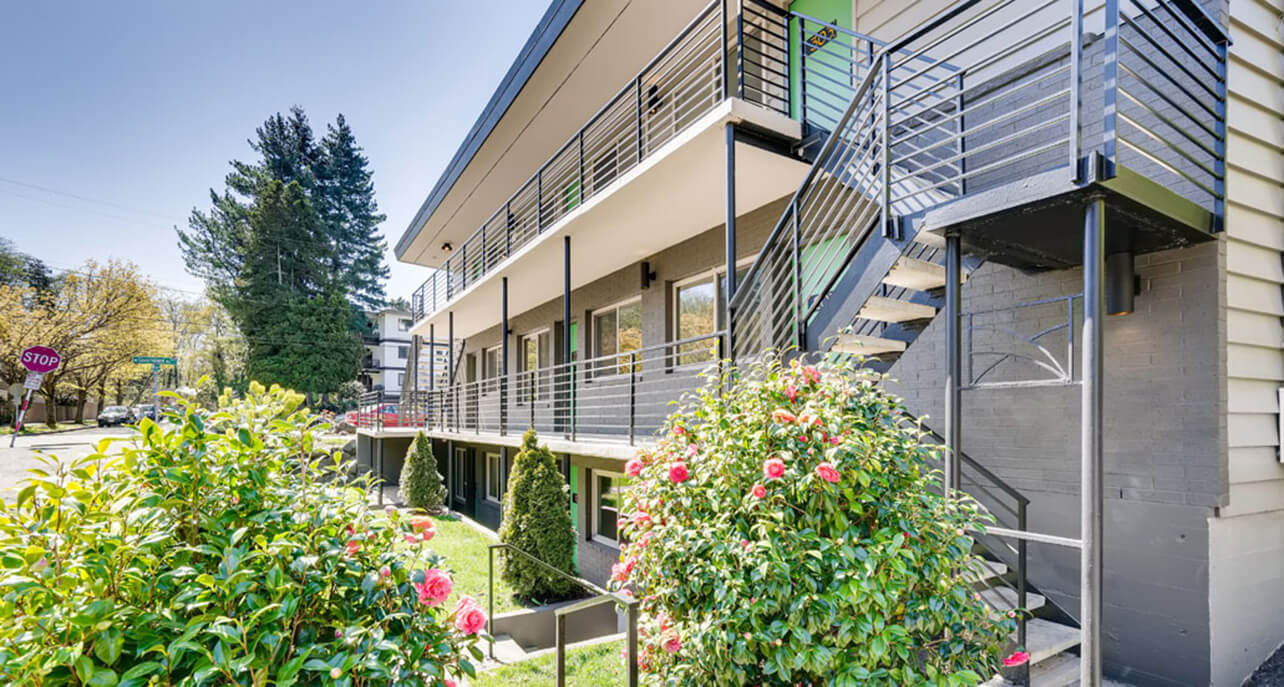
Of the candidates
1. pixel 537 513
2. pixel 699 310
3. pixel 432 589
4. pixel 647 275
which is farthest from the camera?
pixel 647 275

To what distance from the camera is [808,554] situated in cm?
284

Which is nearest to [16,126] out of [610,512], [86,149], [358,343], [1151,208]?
[86,149]

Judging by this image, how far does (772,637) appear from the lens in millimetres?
2754

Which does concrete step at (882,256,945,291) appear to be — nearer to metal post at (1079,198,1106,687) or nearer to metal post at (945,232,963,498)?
metal post at (945,232,963,498)

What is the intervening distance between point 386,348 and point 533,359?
36.3 metres

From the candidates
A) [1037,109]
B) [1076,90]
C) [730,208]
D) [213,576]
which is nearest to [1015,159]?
[1076,90]

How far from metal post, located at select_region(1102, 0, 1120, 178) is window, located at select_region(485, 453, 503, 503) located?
46.1ft

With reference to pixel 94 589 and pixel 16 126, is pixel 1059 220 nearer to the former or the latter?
pixel 94 589

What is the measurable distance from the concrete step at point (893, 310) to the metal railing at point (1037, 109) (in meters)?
0.36

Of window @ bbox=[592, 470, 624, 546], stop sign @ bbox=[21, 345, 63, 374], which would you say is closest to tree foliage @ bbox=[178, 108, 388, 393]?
stop sign @ bbox=[21, 345, 63, 374]

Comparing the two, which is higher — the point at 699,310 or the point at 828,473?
the point at 699,310

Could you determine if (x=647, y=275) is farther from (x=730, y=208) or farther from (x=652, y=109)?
(x=730, y=208)

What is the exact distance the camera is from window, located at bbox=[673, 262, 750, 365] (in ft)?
27.5

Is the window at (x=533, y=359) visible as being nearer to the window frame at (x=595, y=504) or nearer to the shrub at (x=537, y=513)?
the window frame at (x=595, y=504)
